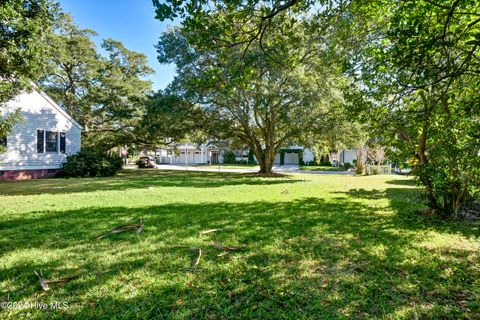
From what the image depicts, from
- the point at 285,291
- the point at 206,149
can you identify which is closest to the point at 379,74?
the point at 285,291

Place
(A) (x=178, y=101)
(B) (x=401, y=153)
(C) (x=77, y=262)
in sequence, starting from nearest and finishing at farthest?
(C) (x=77, y=262) < (B) (x=401, y=153) < (A) (x=178, y=101)

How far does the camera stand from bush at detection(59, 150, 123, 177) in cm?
1659

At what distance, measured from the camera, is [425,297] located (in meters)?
2.76

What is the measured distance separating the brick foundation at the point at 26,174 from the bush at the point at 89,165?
544 millimetres

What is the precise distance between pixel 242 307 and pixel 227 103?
15616 mm

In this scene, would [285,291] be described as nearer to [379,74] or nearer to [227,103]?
[379,74]

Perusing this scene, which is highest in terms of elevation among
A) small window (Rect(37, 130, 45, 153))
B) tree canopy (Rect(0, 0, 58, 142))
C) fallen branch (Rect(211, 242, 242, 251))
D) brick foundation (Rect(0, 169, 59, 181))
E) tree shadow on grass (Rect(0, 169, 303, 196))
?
tree canopy (Rect(0, 0, 58, 142))

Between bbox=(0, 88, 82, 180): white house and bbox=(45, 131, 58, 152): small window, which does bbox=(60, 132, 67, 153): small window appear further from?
bbox=(45, 131, 58, 152): small window

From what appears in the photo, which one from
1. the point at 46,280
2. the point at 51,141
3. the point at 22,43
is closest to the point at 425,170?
the point at 46,280

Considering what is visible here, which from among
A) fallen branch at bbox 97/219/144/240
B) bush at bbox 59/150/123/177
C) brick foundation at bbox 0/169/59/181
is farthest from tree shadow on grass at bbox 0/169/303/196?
fallen branch at bbox 97/219/144/240

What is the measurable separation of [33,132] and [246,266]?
16977mm

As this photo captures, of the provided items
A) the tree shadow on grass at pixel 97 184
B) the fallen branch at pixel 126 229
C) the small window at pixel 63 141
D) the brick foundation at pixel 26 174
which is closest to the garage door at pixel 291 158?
the tree shadow on grass at pixel 97 184

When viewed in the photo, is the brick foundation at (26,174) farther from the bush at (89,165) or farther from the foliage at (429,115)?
the foliage at (429,115)

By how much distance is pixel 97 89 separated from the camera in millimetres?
22312
